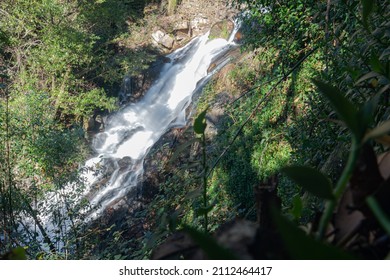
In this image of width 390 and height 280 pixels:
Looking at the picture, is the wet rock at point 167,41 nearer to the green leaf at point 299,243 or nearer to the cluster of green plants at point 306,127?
the cluster of green plants at point 306,127

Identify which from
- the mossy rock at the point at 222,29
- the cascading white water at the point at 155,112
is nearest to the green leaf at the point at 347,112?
the cascading white water at the point at 155,112

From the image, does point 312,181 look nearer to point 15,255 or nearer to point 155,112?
point 15,255

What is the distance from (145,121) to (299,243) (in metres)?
12.9

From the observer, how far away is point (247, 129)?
6902mm

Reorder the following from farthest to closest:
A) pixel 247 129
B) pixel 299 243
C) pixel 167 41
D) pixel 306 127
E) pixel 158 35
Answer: pixel 158 35 < pixel 167 41 < pixel 247 129 < pixel 306 127 < pixel 299 243

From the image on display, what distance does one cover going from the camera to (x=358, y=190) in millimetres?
348

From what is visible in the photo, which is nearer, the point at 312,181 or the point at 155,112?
the point at 312,181

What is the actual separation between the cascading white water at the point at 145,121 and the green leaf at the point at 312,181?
973 centimetres

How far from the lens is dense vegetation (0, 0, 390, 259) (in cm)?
35

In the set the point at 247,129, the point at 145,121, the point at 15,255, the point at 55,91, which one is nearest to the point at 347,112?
the point at 15,255

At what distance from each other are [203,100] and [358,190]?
9.65m

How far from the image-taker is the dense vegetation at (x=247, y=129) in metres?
0.35

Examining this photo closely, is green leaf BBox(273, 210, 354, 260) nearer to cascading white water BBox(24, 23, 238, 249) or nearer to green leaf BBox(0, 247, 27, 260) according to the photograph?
green leaf BBox(0, 247, 27, 260)

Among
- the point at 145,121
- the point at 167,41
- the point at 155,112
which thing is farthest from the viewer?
the point at 167,41
